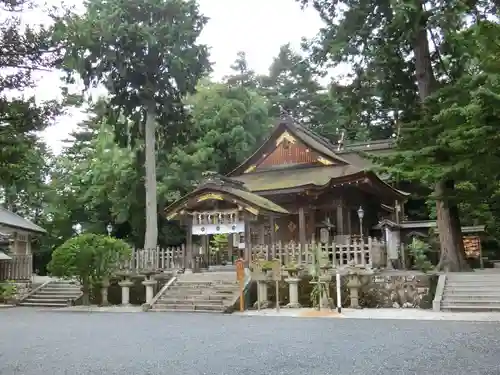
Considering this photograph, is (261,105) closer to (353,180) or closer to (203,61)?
(203,61)

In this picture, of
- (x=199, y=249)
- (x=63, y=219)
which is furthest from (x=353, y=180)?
(x=63, y=219)

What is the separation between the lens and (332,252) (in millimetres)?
15383

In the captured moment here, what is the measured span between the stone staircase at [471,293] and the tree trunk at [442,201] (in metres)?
2.29

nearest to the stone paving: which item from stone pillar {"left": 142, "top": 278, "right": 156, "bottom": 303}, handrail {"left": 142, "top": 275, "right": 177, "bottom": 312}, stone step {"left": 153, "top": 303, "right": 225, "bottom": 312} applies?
stone step {"left": 153, "top": 303, "right": 225, "bottom": 312}

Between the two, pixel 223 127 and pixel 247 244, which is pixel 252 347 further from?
pixel 223 127

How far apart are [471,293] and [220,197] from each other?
26.8 feet

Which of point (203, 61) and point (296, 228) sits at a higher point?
point (203, 61)

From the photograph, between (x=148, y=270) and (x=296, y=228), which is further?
(x=296, y=228)

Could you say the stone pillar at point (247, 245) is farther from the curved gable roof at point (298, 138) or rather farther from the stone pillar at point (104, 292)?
the curved gable roof at point (298, 138)

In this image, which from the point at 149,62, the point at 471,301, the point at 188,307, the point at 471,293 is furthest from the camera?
the point at 149,62

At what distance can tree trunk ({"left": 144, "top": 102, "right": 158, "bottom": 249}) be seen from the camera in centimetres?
2120

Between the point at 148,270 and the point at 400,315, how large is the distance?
856 cm

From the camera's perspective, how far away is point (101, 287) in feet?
57.9

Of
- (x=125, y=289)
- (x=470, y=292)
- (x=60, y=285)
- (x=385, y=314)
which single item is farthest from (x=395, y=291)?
(x=60, y=285)
